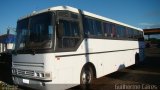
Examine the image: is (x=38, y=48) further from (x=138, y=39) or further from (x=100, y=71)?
(x=138, y=39)

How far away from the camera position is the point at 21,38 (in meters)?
7.18

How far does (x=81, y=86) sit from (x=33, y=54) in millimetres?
2486

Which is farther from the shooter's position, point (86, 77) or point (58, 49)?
point (86, 77)

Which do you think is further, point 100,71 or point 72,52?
point 100,71

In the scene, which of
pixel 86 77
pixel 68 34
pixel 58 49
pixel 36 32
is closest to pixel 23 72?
pixel 36 32

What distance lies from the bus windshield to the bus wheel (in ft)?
7.47

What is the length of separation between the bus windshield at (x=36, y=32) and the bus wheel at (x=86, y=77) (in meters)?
2.28

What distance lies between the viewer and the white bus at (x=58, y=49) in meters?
6.12

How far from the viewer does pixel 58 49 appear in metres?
6.22

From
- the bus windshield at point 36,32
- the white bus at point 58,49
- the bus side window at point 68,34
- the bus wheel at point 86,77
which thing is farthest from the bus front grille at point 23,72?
the bus wheel at point 86,77

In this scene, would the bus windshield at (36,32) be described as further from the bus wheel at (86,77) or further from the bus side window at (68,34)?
the bus wheel at (86,77)

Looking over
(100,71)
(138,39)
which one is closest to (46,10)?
(100,71)

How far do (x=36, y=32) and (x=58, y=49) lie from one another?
114cm

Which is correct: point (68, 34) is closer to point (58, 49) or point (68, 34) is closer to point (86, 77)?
point (58, 49)
